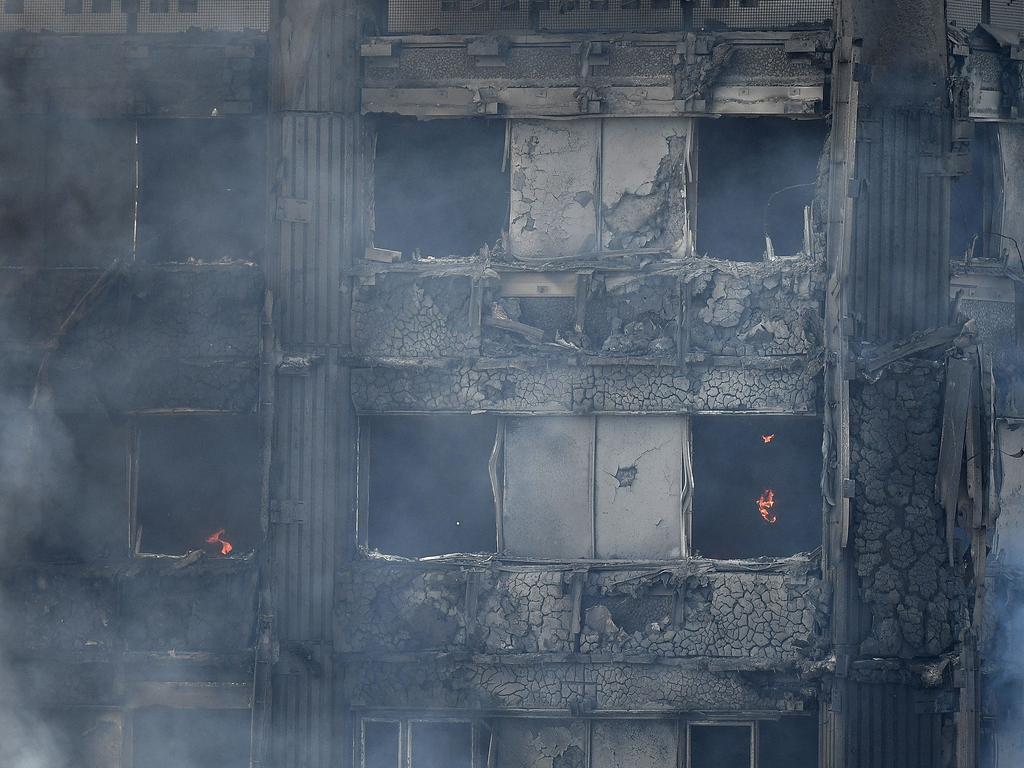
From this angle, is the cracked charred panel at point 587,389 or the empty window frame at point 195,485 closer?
the cracked charred panel at point 587,389

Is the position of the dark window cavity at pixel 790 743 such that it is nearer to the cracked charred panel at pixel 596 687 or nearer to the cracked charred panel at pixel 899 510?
the cracked charred panel at pixel 596 687

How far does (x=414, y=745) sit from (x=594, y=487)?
9.11 feet

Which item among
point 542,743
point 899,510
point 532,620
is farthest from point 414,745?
point 899,510

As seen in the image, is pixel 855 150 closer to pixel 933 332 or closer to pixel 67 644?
pixel 933 332

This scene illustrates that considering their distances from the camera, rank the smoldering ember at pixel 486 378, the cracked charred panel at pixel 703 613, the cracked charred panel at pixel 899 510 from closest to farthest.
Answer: the cracked charred panel at pixel 899 510, the smoldering ember at pixel 486 378, the cracked charred panel at pixel 703 613

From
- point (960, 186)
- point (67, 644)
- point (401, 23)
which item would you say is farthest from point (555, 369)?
point (67, 644)

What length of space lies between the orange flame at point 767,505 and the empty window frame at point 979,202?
2744mm

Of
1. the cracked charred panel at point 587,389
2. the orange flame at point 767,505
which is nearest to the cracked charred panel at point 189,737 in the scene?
the cracked charred panel at point 587,389

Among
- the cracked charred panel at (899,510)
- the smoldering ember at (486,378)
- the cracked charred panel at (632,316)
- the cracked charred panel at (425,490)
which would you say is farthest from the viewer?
the cracked charred panel at (425,490)

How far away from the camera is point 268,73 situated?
8.17 metres

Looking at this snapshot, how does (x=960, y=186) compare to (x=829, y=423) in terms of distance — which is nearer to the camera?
(x=829, y=423)

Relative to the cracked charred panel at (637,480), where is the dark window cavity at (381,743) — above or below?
below

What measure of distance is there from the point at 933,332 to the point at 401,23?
5.24 metres

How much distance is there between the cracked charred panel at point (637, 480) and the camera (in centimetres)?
829
